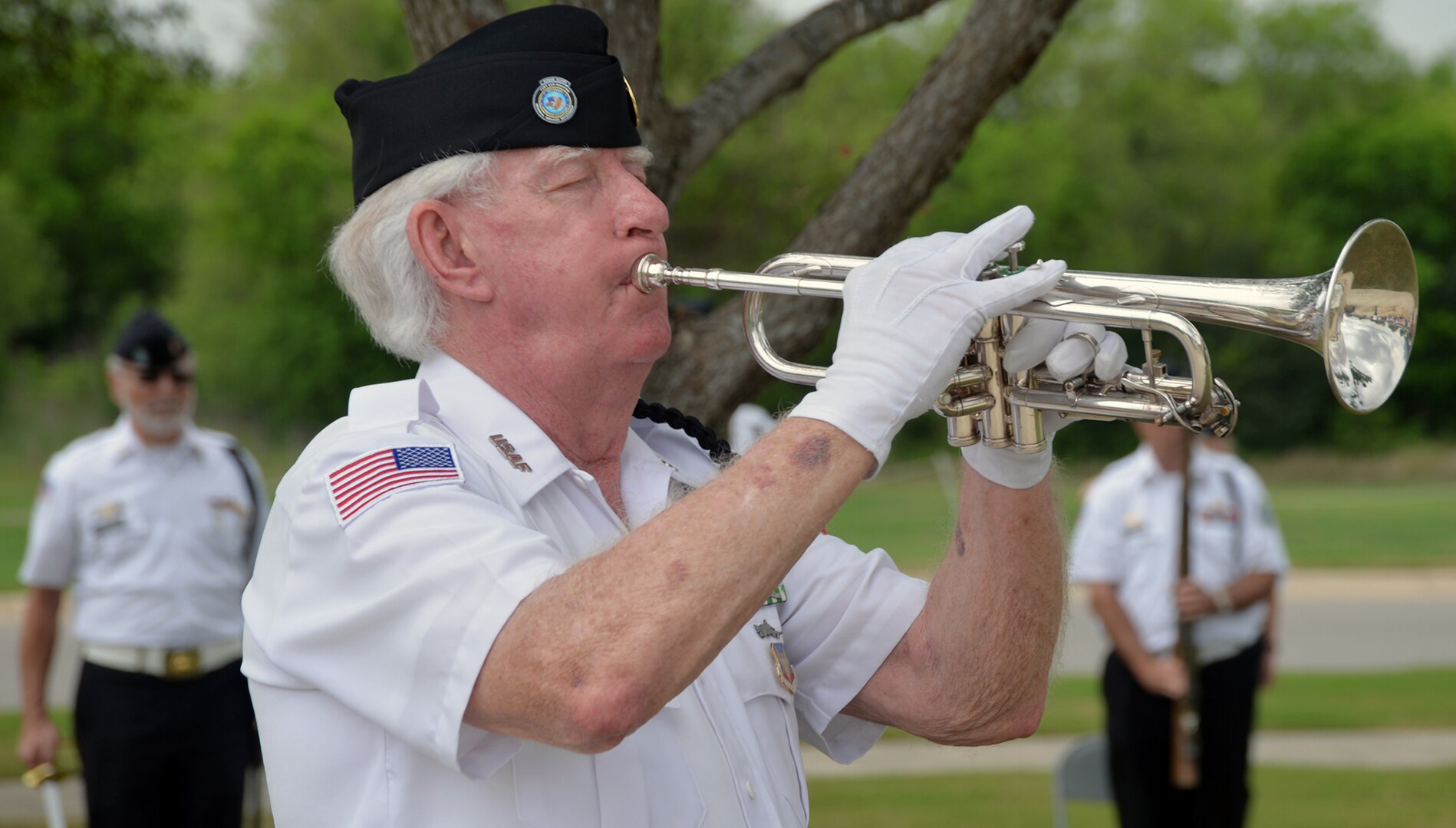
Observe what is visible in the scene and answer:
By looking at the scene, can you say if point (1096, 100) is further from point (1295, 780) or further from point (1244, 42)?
point (1295, 780)

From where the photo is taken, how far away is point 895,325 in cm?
189

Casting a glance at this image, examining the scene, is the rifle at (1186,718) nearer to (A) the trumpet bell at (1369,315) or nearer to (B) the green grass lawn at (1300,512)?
(A) the trumpet bell at (1369,315)

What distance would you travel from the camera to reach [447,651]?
1.66 m

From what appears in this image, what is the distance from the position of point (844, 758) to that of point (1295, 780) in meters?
5.52

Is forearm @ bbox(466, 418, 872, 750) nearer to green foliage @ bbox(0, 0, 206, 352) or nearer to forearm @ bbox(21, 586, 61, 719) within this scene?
forearm @ bbox(21, 586, 61, 719)

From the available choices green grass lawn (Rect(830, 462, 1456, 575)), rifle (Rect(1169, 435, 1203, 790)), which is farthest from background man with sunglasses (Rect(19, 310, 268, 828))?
green grass lawn (Rect(830, 462, 1456, 575))

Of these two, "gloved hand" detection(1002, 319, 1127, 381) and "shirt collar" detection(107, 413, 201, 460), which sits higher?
"gloved hand" detection(1002, 319, 1127, 381)

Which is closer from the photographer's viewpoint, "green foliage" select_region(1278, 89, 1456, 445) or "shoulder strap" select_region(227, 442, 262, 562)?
"shoulder strap" select_region(227, 442, 262, 562)

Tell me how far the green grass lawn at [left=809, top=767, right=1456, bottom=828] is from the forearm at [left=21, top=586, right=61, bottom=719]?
3174mm

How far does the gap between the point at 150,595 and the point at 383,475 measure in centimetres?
416

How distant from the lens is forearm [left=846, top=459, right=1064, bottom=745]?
224 cm

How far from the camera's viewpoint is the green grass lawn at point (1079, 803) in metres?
6.54

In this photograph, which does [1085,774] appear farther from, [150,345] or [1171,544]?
[150,345]

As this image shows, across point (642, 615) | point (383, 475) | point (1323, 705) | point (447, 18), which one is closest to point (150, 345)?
point (447, 18)
